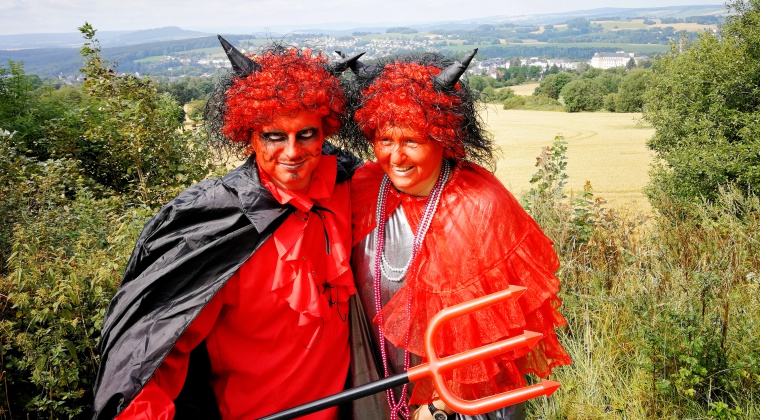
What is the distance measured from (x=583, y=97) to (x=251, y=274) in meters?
57.5

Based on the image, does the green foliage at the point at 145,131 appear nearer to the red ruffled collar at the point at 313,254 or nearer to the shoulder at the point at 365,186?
the shoulder at the point at 365,186

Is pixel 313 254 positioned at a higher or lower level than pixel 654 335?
higher

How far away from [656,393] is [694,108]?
15.9 meters

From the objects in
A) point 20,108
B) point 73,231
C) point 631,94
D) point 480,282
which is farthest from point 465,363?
point 631,94

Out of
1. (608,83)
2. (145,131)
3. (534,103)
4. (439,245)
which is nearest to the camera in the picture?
(439,245)

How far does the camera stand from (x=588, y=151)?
2944 cm

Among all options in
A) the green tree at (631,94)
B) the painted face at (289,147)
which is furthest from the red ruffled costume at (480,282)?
the green tree at (631,94)

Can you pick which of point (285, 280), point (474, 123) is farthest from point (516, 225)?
point (285, 280)

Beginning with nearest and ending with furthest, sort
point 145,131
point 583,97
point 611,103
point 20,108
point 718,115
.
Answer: point 145,131 → point 20,108 → point 718,115 → point 611,103 → point 583,97

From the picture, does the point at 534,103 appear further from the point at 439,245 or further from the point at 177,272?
the point at 177,272

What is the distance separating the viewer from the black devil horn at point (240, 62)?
6.61ft

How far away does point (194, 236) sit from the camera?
1902 millimetres

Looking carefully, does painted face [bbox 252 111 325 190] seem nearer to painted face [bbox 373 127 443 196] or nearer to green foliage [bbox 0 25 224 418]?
painted face [bbox 373 127 443 196]

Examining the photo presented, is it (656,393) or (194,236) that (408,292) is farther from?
(656,393)
